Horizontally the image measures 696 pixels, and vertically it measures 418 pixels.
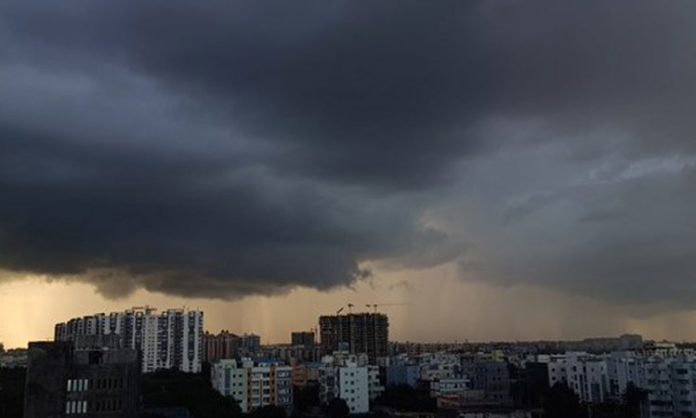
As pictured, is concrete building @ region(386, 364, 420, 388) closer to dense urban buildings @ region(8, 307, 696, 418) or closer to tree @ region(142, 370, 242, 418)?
dense urban buildings @ region(8, 307, 696, 418)


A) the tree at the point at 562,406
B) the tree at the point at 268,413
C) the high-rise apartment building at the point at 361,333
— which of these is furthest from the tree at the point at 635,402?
the high-rise apartment building at the point at 361,333

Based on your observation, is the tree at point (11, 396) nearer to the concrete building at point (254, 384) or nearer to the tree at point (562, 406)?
the concrete building at point (254, 384)

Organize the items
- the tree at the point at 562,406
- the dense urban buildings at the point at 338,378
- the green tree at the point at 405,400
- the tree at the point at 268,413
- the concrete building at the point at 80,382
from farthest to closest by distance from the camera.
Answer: the green tree at the point at 405,400 < the tree at the point at 562,406 < the tree at the point at 268,413 < the dense urban buildings at the point at 338,378 < the concrete building at the point at 80,382

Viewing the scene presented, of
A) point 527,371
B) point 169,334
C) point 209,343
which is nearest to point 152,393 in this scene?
point 169,334

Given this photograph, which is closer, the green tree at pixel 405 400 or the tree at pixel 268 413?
the tree at pixel 268 413

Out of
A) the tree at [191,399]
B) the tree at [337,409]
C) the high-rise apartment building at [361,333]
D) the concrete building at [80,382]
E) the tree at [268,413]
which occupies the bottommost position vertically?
the tree at [337,409]

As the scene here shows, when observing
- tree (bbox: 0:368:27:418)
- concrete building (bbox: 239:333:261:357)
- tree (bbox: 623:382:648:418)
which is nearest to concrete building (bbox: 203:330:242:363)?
concrete building (bbox: 239:333:261:357)

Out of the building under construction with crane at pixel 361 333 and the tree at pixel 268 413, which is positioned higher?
the building under construction with crane at pixel 361 333
